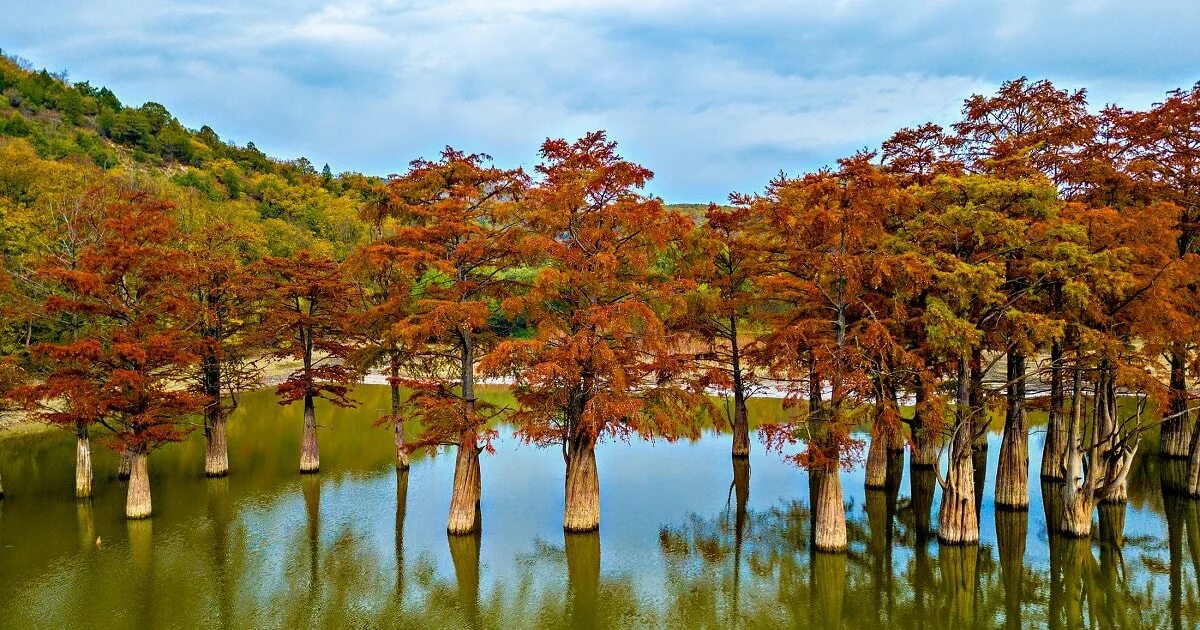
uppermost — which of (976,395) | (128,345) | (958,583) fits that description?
(128,345)

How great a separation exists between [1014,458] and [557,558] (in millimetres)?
13482

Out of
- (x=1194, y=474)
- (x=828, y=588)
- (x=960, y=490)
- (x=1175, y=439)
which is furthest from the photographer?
(x=1175, y=439)

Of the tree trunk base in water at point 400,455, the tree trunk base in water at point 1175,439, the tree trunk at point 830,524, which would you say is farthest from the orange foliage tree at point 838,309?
the tree trunk base in water at point 1175,439

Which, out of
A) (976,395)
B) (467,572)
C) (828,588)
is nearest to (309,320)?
(467,572)

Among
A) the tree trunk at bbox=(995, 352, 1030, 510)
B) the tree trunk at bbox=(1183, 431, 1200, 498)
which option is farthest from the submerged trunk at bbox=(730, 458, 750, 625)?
the tree trunk at bbox=(1183, 431, 1200, 498)

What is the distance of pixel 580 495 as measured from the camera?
790 inches

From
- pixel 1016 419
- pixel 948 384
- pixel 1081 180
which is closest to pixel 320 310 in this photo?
pixel 948 384

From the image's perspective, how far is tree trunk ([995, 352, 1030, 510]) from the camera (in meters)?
21.1

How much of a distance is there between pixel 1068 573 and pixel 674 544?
9.13 metres

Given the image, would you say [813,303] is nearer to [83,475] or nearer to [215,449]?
[215,449]

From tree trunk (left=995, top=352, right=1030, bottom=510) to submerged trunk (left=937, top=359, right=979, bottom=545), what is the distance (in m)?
3.20

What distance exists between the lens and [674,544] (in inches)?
765

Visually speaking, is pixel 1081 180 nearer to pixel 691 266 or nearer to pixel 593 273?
pixel 691 266

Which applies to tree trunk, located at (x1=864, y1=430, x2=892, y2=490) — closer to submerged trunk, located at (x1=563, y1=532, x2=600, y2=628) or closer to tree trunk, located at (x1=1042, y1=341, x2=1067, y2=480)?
tree trunk, located at (x1=1042, y1=341, x2=1067, y2=480)
